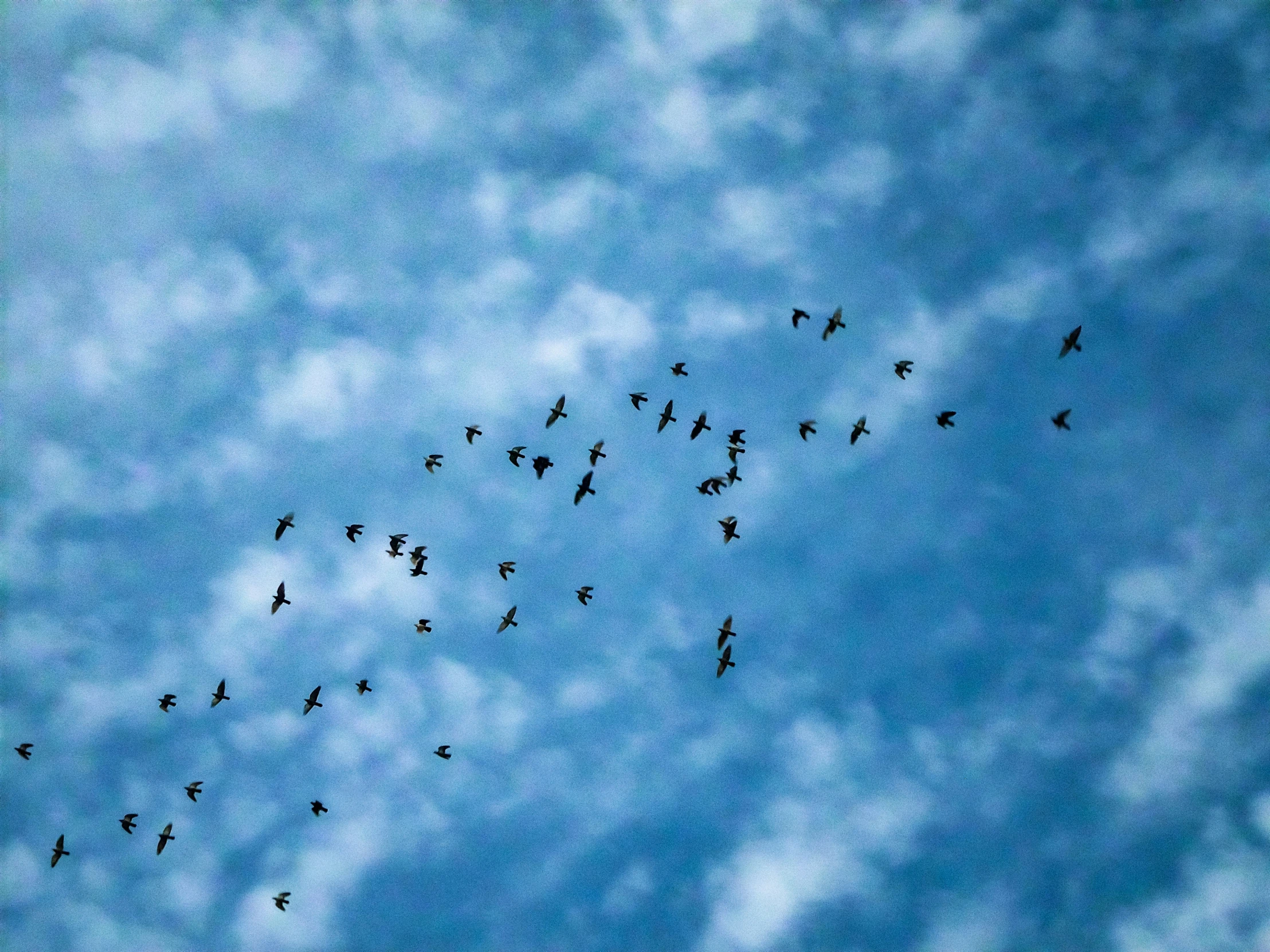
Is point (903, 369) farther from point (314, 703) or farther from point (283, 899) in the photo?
point (283, 899)

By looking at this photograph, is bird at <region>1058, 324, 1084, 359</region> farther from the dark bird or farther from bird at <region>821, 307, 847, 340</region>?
the dark bird

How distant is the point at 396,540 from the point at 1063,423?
5141 centimetres

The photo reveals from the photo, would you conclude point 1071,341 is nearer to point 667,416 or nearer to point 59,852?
point 667,416

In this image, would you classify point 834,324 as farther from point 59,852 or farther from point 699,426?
point 59,852

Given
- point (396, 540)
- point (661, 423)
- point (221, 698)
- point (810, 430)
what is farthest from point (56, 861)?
point (810, 430)

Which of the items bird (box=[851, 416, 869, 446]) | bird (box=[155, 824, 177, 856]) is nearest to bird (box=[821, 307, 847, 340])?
bird (box=[851, 416, 869, 446])

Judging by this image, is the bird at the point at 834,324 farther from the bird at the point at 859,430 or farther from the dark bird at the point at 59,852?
the dark bird at the point at 59,852

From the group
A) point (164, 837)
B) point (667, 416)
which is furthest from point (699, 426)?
point (164, 837)

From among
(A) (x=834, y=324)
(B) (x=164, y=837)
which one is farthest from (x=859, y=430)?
(B) (x=164, y=837)

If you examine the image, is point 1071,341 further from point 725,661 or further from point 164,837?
point 164,837

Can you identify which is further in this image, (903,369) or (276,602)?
(276,602)

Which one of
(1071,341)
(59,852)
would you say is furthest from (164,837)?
(1071,341)

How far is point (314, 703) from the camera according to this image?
4176 inches

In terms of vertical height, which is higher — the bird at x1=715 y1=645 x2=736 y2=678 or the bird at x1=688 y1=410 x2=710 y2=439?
the bird at x1=688 y1=410 x2=710 y2=439
